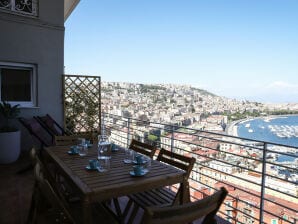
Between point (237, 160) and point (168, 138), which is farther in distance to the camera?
point (168, 138)

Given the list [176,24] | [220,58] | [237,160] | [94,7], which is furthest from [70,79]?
[220,58]

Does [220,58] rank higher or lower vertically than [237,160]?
higher

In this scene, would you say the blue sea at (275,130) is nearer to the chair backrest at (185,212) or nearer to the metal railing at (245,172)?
the metal railing at (245,172)

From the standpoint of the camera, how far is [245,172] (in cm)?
297

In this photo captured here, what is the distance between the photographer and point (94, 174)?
192 centimetres

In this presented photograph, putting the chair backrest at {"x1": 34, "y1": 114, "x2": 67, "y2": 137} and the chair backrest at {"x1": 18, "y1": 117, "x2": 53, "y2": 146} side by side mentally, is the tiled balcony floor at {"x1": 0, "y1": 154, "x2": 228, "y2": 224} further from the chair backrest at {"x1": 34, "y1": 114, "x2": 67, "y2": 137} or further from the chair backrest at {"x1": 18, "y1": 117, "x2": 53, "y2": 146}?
the chair backrest at {"x1": 34, "y1": 114, "x2": 67, "y2": 137}

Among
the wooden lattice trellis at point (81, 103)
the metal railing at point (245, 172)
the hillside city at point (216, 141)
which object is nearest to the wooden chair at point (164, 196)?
the metal railing at point (245, 172)

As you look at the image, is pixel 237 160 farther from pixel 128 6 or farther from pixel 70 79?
pixel 128 6

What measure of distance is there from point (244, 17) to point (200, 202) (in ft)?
31.8

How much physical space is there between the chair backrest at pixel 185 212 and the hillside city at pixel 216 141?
117 centimetres

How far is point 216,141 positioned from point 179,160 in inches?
30.9

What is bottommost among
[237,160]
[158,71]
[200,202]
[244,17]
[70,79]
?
[237,160]

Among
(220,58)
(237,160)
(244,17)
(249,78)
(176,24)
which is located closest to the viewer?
(237,160)

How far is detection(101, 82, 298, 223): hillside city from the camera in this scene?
2559 mm
